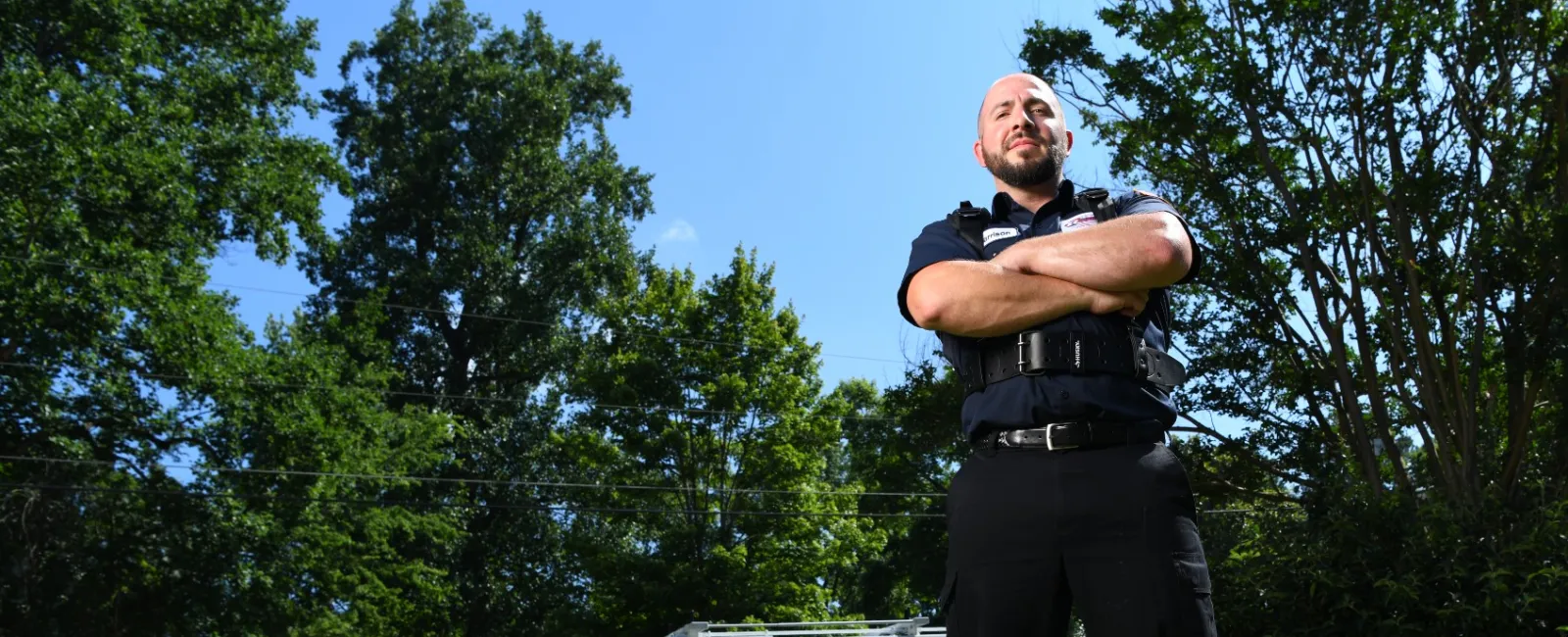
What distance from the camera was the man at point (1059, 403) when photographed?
2258 millimetres

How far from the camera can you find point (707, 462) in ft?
87.6

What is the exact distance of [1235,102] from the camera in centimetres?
1448

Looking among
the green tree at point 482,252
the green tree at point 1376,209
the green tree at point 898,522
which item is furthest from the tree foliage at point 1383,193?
the green tree at point 482,252

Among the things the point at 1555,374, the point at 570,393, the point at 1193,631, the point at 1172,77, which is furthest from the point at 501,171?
the point at 1193,631

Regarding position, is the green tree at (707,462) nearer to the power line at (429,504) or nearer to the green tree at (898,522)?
the power line at (429,504)

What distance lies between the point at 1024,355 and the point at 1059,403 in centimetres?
13

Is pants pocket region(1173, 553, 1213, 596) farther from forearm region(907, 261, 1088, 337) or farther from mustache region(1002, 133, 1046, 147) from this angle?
mustache region(1002, 133, 1046, 147)

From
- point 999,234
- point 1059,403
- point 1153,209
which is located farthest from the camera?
point 999,234

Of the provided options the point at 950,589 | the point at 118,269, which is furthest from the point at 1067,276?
the point at 118,269

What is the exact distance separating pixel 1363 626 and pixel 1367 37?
293 inches

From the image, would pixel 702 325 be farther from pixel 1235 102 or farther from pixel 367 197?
pixel 1235 102

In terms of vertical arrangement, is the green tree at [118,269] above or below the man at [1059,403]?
above

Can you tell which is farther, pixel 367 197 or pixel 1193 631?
pixel 367 197

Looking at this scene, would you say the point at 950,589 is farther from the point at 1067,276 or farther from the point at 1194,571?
the point at 1067,276
